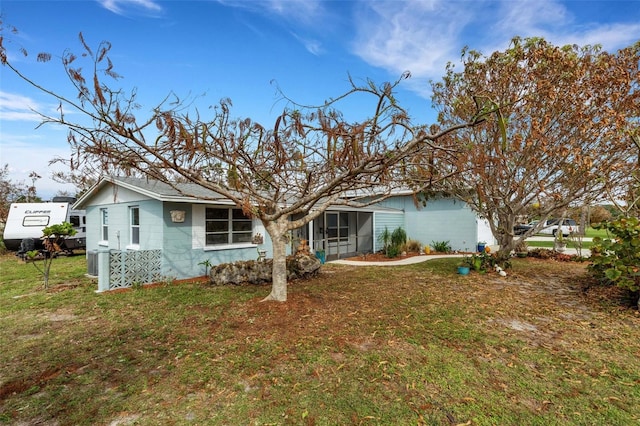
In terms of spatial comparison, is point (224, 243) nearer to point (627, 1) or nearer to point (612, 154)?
point (612, 154)

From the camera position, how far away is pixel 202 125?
495cm

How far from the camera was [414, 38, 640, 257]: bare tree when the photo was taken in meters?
6.82

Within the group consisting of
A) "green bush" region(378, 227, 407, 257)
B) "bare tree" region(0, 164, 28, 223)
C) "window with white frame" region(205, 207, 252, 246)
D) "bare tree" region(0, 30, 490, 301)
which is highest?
"bare tree" region(0, 164, 28, 223)

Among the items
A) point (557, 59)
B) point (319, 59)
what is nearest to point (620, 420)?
point (557, 59)

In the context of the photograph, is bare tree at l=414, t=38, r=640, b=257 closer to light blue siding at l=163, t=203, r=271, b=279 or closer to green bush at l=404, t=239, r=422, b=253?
light blue siding at l=163, t=203, r=271, b=279

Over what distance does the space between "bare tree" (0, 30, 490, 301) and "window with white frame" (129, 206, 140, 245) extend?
214 inches

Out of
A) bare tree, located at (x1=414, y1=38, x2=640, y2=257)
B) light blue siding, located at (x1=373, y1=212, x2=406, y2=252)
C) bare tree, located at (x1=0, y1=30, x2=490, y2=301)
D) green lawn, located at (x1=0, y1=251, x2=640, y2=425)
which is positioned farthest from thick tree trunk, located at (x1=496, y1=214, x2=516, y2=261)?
light blue siding, located at (x1=373, y1=212, x2=406, y2=252)

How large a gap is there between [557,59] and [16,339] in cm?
1136

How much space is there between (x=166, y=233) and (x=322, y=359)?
6772 mm

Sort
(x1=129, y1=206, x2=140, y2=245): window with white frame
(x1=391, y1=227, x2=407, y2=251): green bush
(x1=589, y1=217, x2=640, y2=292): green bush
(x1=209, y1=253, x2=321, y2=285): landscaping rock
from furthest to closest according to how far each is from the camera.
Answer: (x1=391, y1=227, x2=407, y2=251): green bush → (x1=129, y1=206, x2=140, y2=245): window with white frame → (x1=209, y1=253, x2=321, y2=285): landscaping rock → (x1=589, y1=217, x2=640, y2=292): green bush

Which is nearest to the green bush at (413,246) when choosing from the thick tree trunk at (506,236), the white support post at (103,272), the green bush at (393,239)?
the green bush at (393,239)

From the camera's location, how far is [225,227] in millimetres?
10289

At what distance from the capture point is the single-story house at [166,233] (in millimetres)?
8430

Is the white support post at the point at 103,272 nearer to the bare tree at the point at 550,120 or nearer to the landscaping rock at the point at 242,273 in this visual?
the landscaping rock at the point at 242,273
